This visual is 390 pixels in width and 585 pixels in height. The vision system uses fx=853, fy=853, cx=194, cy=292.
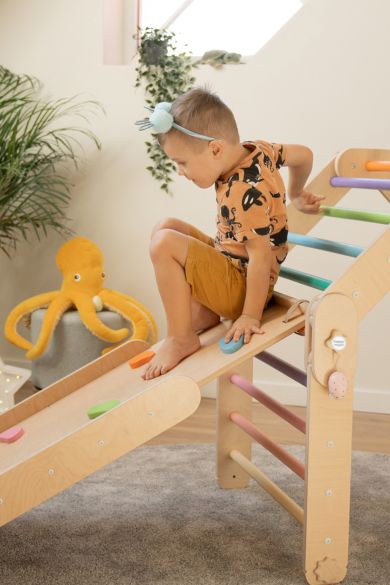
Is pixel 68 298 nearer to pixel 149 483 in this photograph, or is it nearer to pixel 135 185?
pixel 135 185

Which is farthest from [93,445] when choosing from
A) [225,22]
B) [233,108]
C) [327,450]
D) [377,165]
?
[225,22]

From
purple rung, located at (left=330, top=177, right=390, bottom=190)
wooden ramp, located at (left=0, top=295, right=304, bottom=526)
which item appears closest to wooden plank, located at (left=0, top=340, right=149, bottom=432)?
wooden ramp, located at (left=0, top=295, right=304, bottom=526)

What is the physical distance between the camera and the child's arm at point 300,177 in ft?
7.08

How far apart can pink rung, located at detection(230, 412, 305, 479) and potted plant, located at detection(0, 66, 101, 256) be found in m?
1.40

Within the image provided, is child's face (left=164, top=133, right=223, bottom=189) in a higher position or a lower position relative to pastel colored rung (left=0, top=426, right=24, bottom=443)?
higher

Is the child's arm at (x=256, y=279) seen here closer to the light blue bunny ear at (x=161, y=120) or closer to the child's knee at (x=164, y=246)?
the child's knee at (x=164, y=246)

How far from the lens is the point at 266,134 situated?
3.23 m

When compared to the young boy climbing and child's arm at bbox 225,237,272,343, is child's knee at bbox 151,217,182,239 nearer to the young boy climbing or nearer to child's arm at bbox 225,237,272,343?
the young boy climbing

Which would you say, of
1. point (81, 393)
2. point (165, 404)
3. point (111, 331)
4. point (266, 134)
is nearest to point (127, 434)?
point (165, 404)

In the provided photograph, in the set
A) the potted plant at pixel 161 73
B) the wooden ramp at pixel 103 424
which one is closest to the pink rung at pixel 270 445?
the wooden ramp at pixel 103 424

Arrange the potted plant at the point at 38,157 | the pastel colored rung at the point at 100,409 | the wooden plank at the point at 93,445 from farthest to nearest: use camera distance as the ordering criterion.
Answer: the potted plant at the point at 38,157, the pastel colored rung at the point at 100,409, the wooden plank at the point at 93,445

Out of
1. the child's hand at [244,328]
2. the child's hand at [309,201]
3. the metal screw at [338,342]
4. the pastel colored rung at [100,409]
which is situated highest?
the child's hand at [309,201]

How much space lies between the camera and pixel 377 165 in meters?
2.18

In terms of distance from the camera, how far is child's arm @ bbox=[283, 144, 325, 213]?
2158 mm
